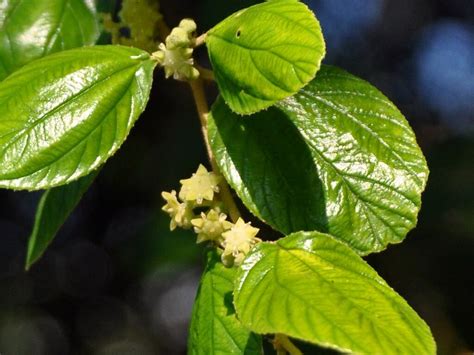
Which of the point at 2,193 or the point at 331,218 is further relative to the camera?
the point at 2,193

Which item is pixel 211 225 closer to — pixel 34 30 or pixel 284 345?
pixel 284 345

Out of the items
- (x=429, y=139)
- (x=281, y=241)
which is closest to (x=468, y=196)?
(x=429, y=139)

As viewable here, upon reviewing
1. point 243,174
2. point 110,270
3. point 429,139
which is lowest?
point 110,270

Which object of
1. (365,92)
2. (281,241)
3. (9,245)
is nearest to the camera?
(281,241)

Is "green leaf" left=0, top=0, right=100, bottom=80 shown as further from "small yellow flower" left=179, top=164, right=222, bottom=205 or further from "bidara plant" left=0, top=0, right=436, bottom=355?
"small yellow flower" left=179, top=164, right=222, bottom=205

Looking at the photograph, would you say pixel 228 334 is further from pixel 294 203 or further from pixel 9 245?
pixel 9 245

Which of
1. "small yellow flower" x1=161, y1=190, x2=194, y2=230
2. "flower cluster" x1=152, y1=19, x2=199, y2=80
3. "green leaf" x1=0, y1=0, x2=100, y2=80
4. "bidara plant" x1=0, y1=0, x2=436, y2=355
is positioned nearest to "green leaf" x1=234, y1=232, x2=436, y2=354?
"bidara plant" x1=0, y1=0, x2=436, y2=355

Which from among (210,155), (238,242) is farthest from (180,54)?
(238,242)
